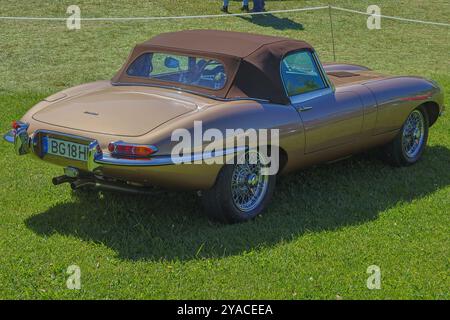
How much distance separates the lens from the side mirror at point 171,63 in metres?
6.27

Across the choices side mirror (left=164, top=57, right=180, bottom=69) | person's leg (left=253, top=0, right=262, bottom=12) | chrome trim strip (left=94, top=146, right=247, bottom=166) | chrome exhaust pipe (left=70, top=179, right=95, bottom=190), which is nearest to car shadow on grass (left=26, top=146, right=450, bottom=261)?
chrome exhaust pipe (left=70, top=179, right=95, bottom=190)

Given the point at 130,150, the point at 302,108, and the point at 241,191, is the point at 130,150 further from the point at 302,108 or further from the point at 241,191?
the point at 302,108

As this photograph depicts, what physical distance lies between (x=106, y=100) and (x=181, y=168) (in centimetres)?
98

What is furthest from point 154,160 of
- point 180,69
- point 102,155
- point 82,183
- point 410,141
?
point 410,141

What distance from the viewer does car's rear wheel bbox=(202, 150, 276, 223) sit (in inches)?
219

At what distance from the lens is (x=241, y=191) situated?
19.1 feet

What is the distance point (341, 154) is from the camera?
6.70m

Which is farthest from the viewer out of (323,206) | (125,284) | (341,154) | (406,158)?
(406,158)

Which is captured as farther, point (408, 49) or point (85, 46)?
point (408, 49)

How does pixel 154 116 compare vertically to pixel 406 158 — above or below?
above

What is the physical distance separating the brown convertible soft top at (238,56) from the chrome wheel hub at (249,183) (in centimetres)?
57

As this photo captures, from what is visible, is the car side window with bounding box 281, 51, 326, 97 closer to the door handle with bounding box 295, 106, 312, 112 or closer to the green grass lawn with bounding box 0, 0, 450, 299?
the door handle with bounding box 295, 106, 312, 112
